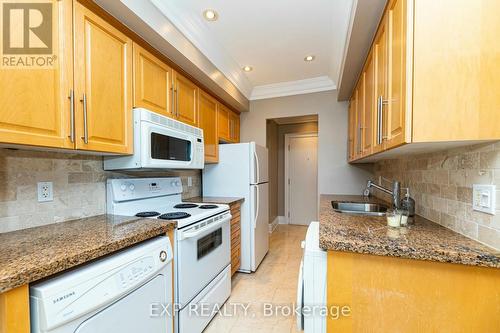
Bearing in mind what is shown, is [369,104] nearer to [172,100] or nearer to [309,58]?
[309,58]

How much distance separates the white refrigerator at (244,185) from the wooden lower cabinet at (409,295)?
65.1 inches

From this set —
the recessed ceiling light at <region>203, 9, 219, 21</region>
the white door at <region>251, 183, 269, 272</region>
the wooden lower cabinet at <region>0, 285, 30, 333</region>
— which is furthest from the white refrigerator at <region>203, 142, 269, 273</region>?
the wooden lower cabinet at <region>0, 285, 30, 333</region>

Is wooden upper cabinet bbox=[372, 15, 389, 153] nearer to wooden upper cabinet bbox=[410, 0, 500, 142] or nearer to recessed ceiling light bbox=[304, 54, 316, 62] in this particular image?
wooden upper cabinet bbox=[410, 0, 500, 142]

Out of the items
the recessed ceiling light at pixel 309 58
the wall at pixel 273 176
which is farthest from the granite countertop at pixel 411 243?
the wall at pixel 273 176

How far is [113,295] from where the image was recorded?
3.01ft

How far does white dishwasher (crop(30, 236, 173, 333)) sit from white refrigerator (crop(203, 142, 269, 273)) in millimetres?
1358

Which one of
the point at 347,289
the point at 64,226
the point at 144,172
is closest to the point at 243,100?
the point at 144,172

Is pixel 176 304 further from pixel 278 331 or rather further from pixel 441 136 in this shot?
pixel 441 136

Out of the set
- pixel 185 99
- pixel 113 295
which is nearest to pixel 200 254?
pixel 113 295

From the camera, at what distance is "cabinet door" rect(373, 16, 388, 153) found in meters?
1.24

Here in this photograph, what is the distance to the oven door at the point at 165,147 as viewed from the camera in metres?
1.54

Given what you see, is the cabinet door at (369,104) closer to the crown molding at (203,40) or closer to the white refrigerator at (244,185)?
the white refrigerator at (244,185)

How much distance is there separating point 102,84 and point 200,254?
51.5 inches

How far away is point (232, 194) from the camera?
2658mm
